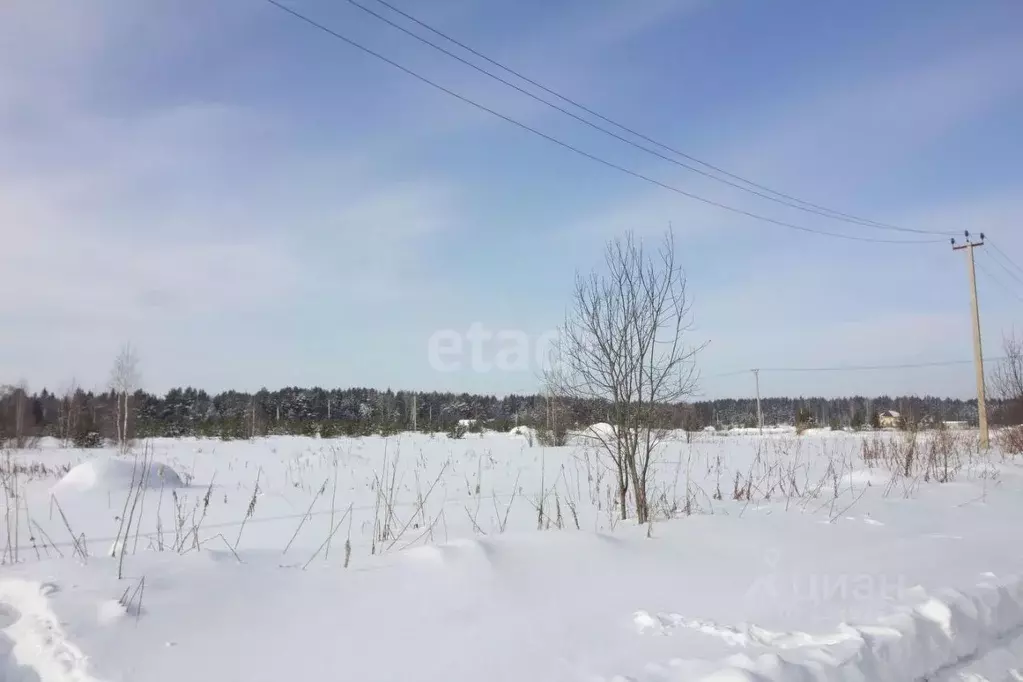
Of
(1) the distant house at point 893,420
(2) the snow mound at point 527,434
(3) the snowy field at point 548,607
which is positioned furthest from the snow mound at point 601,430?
(2) the snow mound at point 527,434

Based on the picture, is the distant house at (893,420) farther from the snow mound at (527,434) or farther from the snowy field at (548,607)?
the snow mound at (527,434)

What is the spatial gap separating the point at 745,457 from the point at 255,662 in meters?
16.3

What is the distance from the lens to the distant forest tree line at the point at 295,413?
15.6m

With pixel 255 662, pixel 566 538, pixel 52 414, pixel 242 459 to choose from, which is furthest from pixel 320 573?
pixel 52 414

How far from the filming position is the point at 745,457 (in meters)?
17.1

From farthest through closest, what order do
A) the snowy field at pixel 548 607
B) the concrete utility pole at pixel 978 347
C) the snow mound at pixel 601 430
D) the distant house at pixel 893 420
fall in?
1. the concrete utility pole at pixel 978 347
2. the distant house at pixel 893 420
3. the snow mound at pixel 601 430
4. the snowy field at pixel 548 607

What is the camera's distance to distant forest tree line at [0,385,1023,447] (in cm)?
1565

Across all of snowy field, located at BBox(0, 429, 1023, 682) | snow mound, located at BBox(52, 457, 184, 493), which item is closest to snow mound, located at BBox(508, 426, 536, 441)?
snow mound, located at BBox(52, 457, 184, 493)

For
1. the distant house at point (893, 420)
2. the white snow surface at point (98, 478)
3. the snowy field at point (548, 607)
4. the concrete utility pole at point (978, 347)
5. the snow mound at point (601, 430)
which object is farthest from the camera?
the concrete utility pole at point (978, 347)

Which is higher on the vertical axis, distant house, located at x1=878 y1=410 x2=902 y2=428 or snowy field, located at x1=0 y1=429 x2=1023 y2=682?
distant house, located at x1=878 y1=410 x2=902 y2=428

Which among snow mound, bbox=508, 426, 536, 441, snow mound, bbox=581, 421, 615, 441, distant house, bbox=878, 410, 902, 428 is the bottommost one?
snow mound, bbox=508, 426, 536, 441

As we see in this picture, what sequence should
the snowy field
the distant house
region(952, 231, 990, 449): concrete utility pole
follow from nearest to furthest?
the snowy field
the distant house
region(952, 231, 990, 449): concrete utility pole

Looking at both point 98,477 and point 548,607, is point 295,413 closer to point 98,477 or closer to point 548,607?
point 98,477

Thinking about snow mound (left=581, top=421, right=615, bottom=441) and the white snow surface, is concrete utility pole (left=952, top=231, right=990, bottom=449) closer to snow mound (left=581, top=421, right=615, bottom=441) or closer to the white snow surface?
snow mound (left=581, top=421, right=615, bottom=441)
